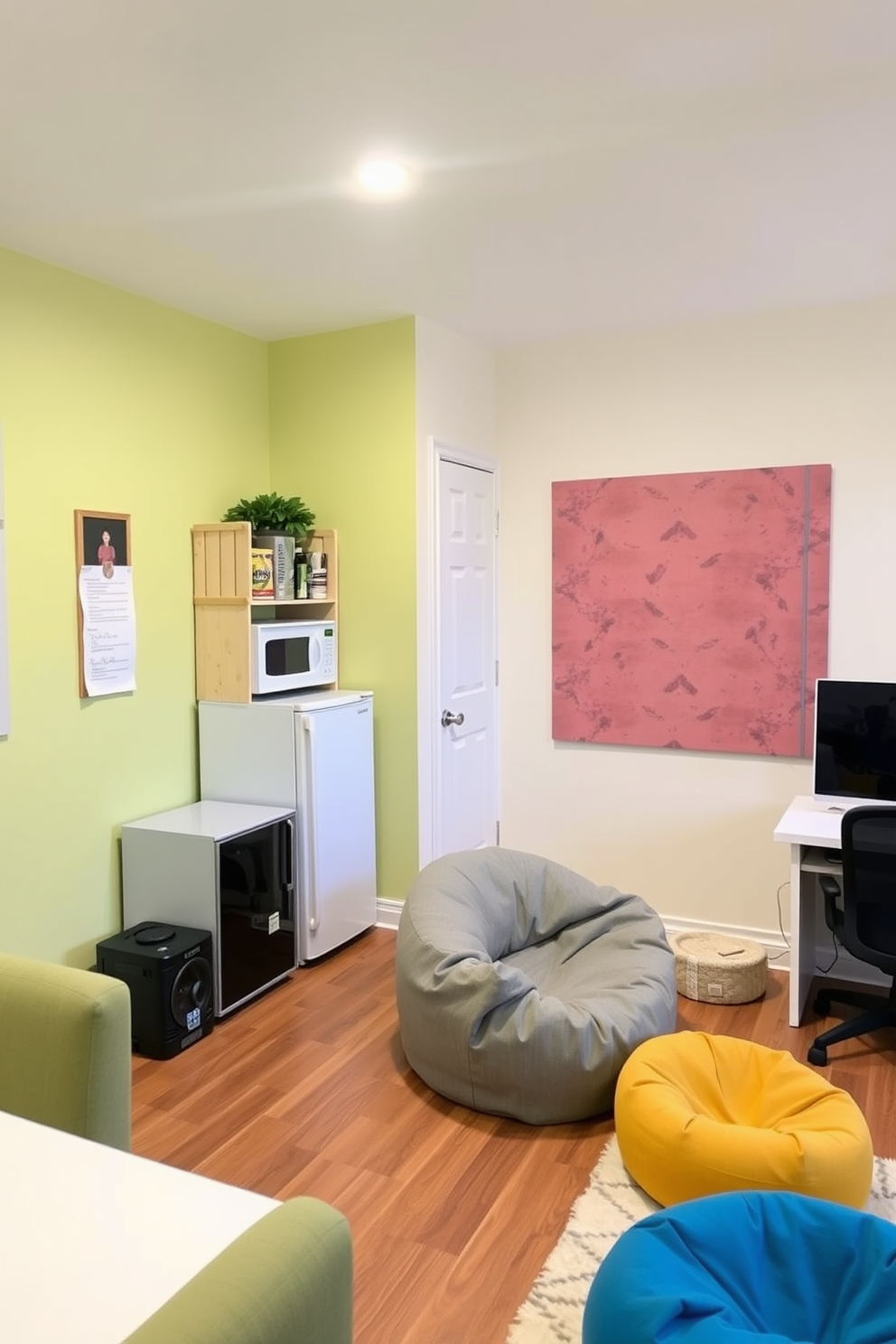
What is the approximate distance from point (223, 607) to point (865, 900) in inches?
102

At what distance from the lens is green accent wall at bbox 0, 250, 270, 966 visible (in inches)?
126

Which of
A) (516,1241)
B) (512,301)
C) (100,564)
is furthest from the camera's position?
(512,301)

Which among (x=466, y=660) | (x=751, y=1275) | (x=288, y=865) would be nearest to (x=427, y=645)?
(x=466, y=660)

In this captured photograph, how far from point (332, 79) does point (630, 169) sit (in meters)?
0.88

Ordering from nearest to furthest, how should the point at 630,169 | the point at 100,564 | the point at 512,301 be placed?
the point at 630,169 < the point at 100,564 < the point at 512,301

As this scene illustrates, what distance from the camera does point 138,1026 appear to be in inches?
124

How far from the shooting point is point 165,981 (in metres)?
3.10

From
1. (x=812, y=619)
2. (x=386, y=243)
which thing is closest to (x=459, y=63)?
(x=386, y=243)

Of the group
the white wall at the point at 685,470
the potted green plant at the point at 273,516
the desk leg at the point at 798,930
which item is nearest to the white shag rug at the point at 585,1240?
the desk leg at the point at 798,930

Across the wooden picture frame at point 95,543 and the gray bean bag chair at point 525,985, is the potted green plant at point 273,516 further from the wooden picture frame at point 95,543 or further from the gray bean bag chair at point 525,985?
the gray bean bag chair at point 525,985

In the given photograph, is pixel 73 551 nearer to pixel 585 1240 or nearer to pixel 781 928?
pixel 585 1240

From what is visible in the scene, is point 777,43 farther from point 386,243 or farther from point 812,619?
point 812,619

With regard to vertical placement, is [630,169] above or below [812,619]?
above

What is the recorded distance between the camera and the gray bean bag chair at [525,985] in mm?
2672
